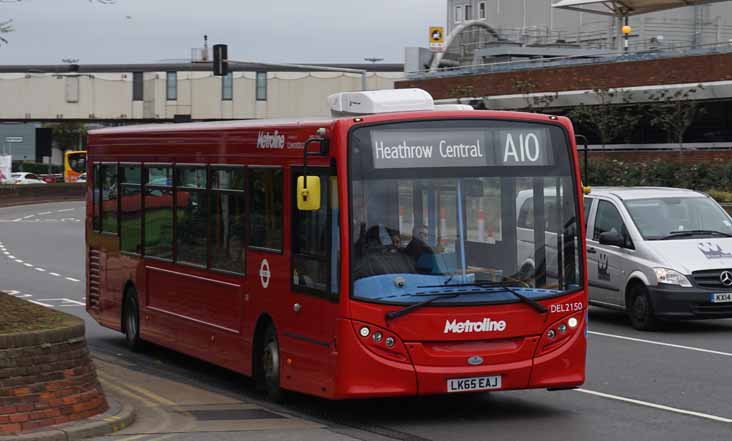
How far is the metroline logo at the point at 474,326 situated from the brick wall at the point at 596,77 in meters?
36.5

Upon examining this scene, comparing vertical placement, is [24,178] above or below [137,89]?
below

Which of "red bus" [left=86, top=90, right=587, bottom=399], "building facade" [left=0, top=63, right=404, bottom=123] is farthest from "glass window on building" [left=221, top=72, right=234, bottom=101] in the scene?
"red bus" [left=86, top=90, right=587, bottom=399]

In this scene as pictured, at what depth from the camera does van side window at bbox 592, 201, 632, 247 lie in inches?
749

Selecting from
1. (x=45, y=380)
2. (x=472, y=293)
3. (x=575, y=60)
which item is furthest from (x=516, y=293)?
(x=575, y=60)

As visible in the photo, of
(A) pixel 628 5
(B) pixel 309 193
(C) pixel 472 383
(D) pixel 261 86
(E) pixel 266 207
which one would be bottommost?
Answer: (C) pixel 472 383

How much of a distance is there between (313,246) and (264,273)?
1123mm

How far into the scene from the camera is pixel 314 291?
1135cm

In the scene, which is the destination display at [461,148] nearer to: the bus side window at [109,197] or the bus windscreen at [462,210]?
the bus windscreen at [462,210]

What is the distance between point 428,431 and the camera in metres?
10.9

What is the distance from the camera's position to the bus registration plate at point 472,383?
10930 millimetres

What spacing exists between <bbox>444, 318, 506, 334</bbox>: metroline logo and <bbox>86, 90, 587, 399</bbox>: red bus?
0.05 feet

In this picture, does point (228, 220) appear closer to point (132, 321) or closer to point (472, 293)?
point (472, 293)

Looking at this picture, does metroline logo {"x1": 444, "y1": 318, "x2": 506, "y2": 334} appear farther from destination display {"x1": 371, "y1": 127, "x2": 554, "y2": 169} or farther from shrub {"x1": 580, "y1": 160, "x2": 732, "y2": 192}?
shrub {"x1": 580, "y1": 160, "x2": 732, "y2": 192}

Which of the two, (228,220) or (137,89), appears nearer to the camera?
(228,220)
